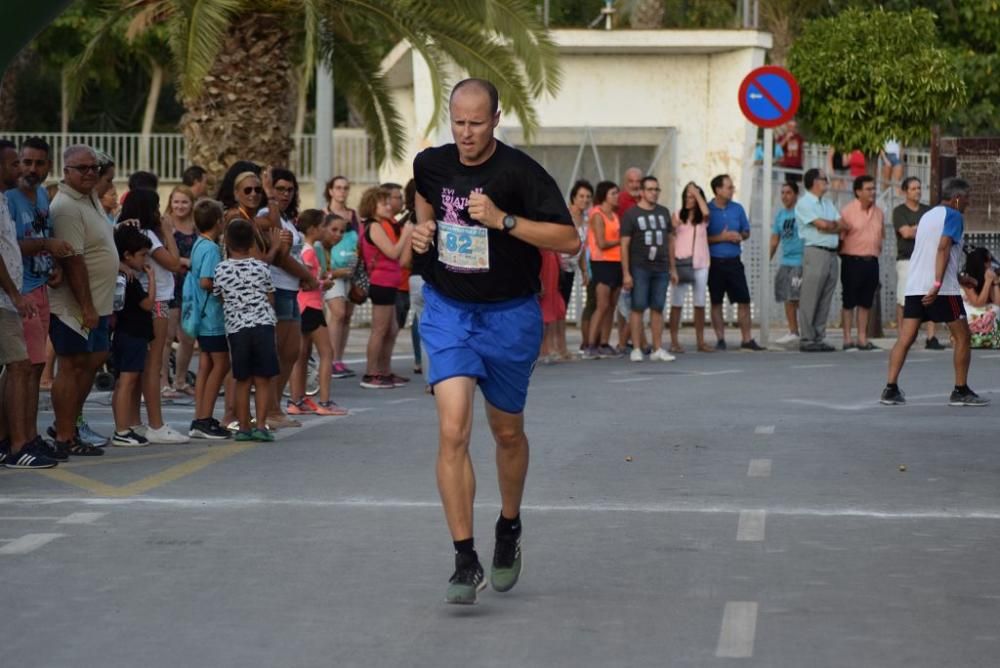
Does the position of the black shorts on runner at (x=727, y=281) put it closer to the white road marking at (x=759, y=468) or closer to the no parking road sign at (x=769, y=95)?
the no parking road sign at (x=769, y=95)

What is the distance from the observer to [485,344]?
23.4 ft

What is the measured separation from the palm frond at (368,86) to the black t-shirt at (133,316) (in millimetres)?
9185

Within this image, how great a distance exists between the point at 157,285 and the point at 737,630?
7156mm

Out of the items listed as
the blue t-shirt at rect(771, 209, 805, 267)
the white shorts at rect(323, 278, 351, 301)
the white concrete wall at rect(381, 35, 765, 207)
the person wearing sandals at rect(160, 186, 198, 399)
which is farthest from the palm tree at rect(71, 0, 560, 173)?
the white concrete wall at rect(381, 35, 765, 207)

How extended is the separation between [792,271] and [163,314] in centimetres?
1084

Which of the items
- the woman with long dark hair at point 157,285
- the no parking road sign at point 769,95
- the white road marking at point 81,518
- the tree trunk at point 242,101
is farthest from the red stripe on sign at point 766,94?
the white road marking at point 81,518

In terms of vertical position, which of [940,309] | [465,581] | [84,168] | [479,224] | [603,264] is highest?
[84,168]

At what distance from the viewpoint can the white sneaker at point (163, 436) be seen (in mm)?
12156

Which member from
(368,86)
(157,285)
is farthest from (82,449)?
(368,86)

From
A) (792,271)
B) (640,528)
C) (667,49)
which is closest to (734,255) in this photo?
(792,271)

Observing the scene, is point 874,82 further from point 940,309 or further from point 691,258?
point 940,309

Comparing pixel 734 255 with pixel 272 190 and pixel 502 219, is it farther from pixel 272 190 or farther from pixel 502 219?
pixel 502 219

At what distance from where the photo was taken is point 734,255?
836 inches

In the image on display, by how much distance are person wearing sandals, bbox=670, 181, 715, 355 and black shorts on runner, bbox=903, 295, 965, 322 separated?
20.1 feet
